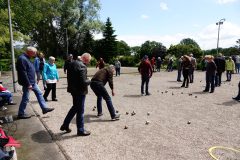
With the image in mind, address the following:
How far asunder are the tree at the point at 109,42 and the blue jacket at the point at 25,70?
53074 millimetres

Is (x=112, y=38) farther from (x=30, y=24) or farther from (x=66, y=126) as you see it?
(x=66, y=126)

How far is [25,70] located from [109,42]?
53.8 m

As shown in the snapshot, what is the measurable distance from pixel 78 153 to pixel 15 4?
98.0 feet

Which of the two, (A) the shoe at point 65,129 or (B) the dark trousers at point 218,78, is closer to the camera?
(A) the shoe at point 65,129

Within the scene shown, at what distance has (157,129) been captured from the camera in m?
7.45

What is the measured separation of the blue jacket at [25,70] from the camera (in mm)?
7906

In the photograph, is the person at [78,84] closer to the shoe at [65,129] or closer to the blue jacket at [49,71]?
the shoe at [65,129]

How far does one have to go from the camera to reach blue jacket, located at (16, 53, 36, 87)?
7.91 metres

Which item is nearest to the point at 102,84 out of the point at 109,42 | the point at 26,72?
the point at 26,72

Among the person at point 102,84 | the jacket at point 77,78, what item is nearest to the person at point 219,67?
the person at point 102,84

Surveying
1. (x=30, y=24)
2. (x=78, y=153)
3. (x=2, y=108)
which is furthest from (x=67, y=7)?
(x=78, y=153)

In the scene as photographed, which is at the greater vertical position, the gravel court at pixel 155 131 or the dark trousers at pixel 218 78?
the dark trousers at pixel 218 78

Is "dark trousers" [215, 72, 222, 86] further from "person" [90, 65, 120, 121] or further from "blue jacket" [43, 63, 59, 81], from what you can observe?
"person" [90, 65, 120, 121]

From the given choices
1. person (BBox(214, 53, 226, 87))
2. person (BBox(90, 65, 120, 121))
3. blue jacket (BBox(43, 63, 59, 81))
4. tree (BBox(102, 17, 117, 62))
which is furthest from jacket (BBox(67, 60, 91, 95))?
tree (BBox(102, 17, 117, 62))
